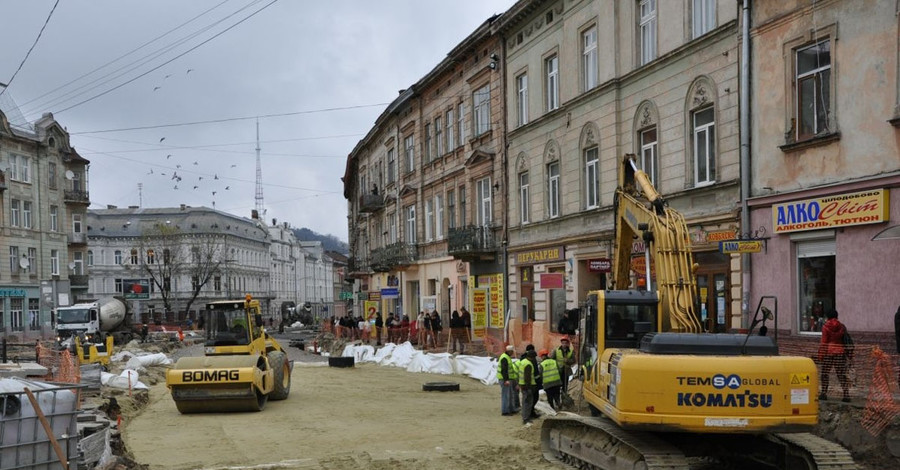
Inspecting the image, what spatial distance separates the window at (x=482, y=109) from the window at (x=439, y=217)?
17.7 feet

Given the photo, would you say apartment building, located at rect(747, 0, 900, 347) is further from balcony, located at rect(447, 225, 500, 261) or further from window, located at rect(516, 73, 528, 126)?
balcony, located at rect(447, 225, 500, 261)

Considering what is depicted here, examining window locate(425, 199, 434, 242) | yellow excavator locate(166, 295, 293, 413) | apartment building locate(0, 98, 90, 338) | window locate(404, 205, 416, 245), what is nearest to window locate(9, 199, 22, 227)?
apartment building locate(0, 98, 90, 338)

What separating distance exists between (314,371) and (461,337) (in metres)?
5.16

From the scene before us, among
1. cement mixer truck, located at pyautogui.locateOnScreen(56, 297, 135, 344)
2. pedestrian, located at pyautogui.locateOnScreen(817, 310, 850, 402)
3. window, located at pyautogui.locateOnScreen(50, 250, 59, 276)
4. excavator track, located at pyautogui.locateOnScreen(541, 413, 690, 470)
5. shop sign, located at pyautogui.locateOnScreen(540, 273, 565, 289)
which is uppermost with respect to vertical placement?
window, located at pyautogui.locateOnScreen(50, 250, 59, 276)

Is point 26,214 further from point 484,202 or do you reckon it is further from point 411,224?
point 484,202

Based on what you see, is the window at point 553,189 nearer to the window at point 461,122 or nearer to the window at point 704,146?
the window at point 704,146

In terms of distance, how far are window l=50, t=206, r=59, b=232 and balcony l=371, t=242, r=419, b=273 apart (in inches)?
1046

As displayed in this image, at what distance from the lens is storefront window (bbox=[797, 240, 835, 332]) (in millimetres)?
16672

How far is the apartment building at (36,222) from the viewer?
5634cm

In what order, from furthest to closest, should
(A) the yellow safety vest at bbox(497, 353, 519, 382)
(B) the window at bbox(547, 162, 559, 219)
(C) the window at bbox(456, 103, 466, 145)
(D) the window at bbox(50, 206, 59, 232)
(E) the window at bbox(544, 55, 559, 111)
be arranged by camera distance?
(D) the window at bbox(50, 206, 59, 232)
(C) the window at bbox(456, 103, 466, 145)
(B) the window at bbox(547, 162, 559, 219)
(E) the window at bbox(544, 55, 559, 111)
(A) the yellow safety vest at bbox(497, 353, 519, 382)

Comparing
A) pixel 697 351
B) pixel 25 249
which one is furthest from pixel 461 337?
pixel 25 249

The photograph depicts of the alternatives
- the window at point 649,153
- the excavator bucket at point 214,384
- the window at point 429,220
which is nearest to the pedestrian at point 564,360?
the excavator bucket at point 214,384

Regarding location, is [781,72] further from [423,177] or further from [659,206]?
[423,177]

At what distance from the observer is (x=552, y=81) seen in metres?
28.2
